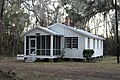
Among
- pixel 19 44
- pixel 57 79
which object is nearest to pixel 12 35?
pixel 19 44

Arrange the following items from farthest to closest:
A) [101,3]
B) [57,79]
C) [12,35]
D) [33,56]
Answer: [12,35] < [33,56] < [101,3] < [57,79]

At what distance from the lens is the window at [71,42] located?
27.2 m

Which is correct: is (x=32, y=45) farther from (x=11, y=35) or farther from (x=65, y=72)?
(x=65, y=72)

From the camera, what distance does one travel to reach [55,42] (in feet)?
88.8

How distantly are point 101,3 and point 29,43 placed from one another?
8.45 metres

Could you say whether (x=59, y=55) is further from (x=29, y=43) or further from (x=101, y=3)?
(x=101, y=3)

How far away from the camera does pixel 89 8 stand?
25.5m

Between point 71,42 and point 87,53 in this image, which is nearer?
point 87,53

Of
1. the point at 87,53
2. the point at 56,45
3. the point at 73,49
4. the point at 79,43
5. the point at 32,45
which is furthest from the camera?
the point at 32,45

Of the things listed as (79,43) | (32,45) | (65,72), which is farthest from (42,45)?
A: (65,72)

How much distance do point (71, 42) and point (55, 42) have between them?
1674 millimetres

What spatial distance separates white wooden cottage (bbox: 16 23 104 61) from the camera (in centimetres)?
2635

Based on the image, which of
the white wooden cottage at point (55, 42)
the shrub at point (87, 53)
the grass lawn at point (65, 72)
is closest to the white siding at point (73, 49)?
the white wooden cottage at point (55, 42)

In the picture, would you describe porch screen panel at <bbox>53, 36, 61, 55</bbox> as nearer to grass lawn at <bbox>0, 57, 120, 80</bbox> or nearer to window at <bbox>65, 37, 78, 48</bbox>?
window at <bbox>65, 37, 78, 48</bbox>
